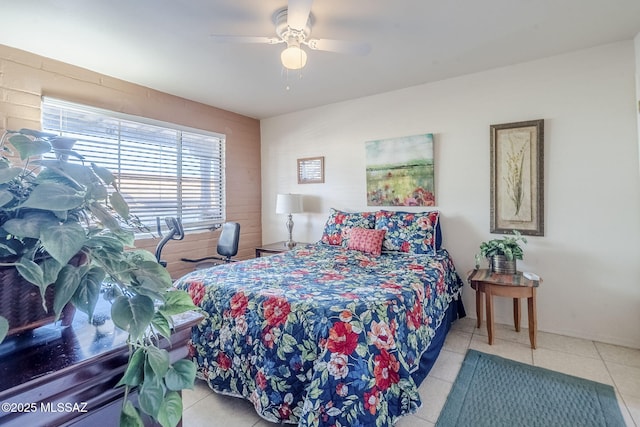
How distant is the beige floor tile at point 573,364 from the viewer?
6.86 ft

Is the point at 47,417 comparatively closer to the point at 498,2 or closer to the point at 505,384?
the point at 505,384

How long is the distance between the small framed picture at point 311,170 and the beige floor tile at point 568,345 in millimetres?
2792

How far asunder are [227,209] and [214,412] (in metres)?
2.75

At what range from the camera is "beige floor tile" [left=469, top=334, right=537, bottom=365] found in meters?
2.34

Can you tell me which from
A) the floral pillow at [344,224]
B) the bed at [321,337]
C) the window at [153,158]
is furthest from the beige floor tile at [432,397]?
the window at [153,158]

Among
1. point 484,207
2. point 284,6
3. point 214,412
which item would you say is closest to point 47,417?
point 214,412

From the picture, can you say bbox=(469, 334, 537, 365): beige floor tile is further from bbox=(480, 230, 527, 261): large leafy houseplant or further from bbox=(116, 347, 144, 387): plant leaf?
bbox=(116, 347, 144, 387): plant leaf

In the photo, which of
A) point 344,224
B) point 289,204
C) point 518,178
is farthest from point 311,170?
point 518,178

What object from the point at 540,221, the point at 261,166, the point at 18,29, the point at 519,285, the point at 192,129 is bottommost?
the point at 519,285

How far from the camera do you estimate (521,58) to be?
2721 mm

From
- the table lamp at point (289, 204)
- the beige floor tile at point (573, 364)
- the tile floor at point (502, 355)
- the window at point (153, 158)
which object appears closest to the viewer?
the tile floor at point (502, 355)

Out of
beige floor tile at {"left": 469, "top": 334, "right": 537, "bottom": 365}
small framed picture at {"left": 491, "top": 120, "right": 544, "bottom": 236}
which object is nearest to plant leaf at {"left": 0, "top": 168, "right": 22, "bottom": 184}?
beige floor tile at {"left": 469, "top": 334, "right": 537, "bottom": 365}

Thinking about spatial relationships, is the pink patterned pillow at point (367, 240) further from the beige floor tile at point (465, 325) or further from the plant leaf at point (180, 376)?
the plant leaf at point (180, 376)

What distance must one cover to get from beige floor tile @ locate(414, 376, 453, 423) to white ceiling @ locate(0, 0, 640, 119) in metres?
2.45
